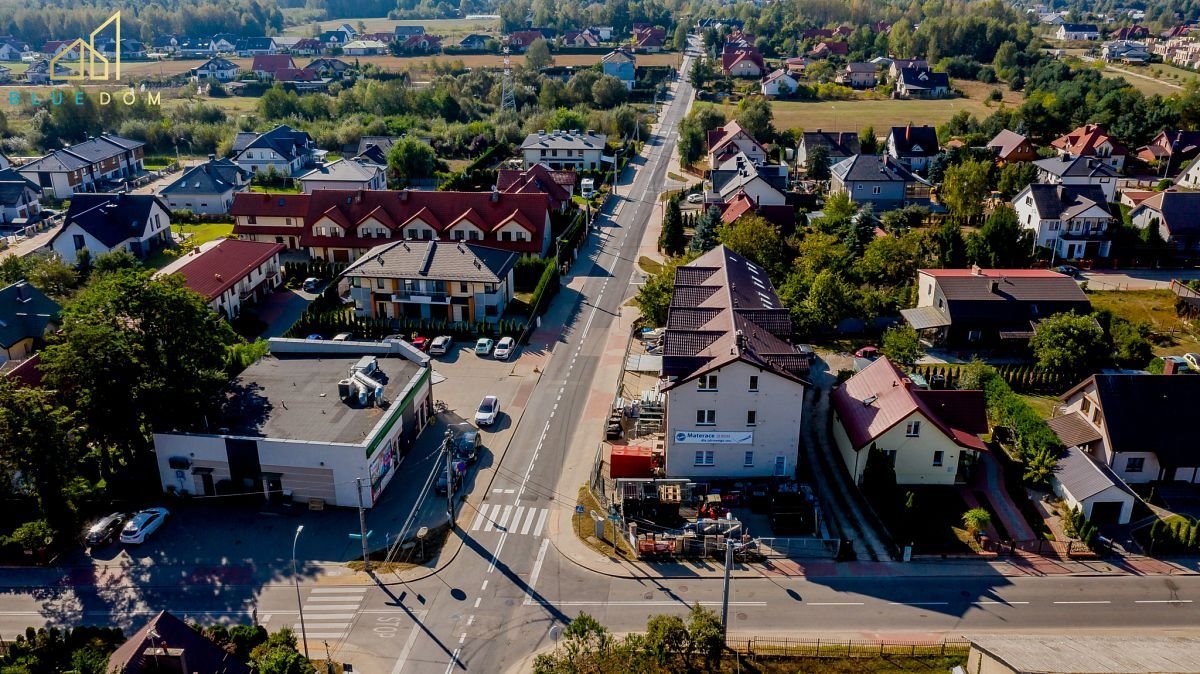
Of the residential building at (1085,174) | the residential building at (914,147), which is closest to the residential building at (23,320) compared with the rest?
the residential building at (1085,174)

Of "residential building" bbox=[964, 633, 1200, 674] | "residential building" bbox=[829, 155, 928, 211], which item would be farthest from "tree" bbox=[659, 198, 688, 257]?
"residential building" bbox=[964, 633, 1200, 674]

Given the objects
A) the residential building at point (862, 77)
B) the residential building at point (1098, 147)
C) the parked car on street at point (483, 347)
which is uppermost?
the residential building at point (862, 77)

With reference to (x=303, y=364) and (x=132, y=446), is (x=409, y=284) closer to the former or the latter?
(x=303, y=364)

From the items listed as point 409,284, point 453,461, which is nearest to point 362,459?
point 453,461

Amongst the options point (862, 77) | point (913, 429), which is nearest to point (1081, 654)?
point (913, 429)

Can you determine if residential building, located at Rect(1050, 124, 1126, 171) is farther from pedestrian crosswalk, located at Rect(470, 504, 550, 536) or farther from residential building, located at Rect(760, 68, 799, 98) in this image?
pedestrian crosswalk, located at Rect(470, 504, 550, 536)

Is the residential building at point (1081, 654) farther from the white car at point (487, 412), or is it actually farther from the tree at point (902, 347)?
the white car at point (487, 412)
